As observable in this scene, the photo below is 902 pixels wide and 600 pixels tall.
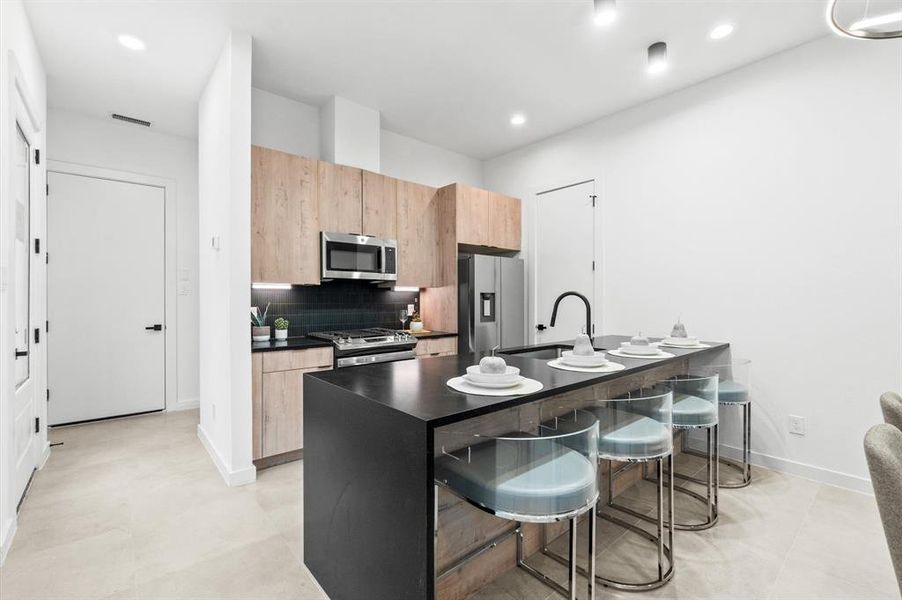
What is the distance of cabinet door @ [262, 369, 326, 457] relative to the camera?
3.05m

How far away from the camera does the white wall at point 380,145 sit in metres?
3.72

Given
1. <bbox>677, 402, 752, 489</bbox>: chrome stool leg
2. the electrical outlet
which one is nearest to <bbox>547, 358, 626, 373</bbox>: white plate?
<bbox>677, 402, 752, 489</bbox>: chrome stool leg

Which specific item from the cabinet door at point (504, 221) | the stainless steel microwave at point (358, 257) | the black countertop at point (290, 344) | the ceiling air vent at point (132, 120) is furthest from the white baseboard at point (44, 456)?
the cabinet door at point (504, 221)

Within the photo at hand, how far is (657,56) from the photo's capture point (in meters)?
3.01

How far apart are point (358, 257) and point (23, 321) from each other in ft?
7.44

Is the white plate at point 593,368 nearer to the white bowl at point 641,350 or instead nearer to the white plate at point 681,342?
the white bowl at point 641,350

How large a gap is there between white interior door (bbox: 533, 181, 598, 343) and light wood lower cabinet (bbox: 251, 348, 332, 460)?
2.60 meters

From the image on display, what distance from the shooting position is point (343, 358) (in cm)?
334

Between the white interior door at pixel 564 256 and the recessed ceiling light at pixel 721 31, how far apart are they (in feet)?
5.14

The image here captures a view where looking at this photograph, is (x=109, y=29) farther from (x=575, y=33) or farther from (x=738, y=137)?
(x=738, y=137)

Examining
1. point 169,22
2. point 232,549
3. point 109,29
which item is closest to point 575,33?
point 169,22

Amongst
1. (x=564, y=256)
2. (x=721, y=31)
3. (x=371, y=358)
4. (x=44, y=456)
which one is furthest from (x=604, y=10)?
(x=44, y=456)

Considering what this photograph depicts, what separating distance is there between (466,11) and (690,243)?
2.50 m

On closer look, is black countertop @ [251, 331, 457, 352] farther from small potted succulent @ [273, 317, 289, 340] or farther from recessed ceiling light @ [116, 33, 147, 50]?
recessed ceiling light @ [116, 33, 147, 50]
